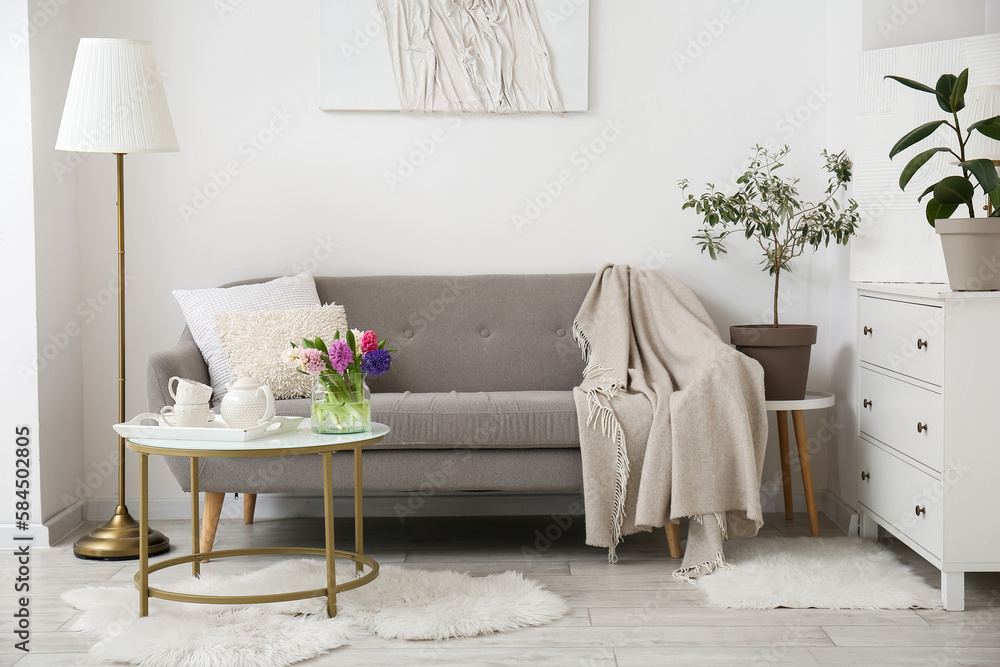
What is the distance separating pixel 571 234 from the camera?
3473 millimetres

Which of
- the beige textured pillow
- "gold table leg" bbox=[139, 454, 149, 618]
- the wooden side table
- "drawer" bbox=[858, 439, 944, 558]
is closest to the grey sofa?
the beige textured pillow

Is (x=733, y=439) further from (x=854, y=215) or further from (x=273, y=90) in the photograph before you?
(x=273, y=90)

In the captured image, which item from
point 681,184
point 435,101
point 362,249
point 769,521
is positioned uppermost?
point 435,101

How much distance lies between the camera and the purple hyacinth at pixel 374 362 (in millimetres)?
2250

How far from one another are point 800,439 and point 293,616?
1806 mm

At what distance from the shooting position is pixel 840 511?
10.7 feet

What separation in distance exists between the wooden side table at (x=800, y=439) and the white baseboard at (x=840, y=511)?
0.11 m

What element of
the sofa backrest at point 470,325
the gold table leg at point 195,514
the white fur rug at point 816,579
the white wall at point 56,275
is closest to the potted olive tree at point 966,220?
the white fur rug at point 816,579

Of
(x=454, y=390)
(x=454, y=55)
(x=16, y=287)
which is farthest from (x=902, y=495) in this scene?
(x=16, y=287)

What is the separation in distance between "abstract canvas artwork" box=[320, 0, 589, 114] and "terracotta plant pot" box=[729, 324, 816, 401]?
110 cm

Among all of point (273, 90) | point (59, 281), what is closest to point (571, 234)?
point (273, 90)

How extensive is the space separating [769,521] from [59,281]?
8.84 ft

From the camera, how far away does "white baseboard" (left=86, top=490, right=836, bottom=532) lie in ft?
11.2

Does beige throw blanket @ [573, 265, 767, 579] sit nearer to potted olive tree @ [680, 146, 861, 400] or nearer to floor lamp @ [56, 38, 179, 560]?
potted olive tree @ [680, 146, 861, 400]
